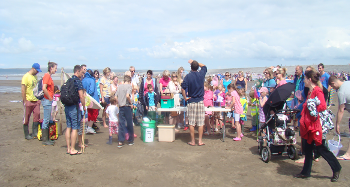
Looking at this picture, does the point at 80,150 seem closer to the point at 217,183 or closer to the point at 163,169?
the point at 163,169

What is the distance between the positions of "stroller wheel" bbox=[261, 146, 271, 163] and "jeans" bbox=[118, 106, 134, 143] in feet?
10.6

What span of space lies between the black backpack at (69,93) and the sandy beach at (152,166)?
4.18ft

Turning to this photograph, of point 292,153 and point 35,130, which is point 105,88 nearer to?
point 35,130

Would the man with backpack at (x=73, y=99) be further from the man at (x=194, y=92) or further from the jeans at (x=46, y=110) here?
the man at (x=194, y=92)

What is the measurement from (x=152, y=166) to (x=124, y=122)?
181cm

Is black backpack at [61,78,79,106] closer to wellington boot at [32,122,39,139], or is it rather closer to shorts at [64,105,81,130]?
shorts at [64,105,81,130]

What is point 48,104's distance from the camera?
610cm

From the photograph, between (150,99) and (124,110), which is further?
(150,99)

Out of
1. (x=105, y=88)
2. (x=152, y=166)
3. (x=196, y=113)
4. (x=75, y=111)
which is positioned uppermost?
(x=105, y=88)

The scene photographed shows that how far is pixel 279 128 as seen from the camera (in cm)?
493

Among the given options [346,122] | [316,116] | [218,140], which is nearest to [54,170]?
[218,140]

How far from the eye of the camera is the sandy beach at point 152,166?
4031mm

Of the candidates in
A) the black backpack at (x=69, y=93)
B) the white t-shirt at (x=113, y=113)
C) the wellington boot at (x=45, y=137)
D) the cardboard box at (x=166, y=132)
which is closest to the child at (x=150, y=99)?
the cardboard box at (x=166, y=132)

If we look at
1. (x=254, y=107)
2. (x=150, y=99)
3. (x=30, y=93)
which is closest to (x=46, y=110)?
(x=30, y=93)
